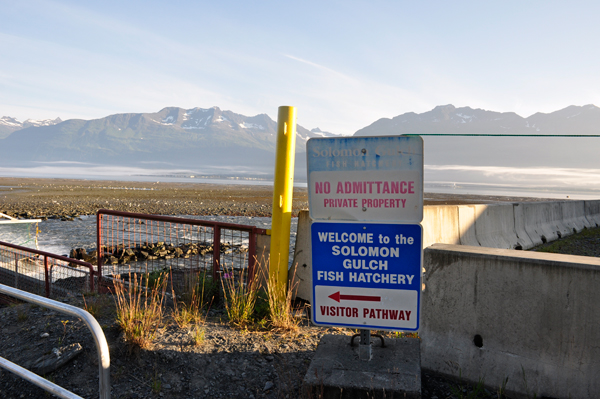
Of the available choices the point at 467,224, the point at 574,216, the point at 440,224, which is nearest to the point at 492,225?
the point at 467,224

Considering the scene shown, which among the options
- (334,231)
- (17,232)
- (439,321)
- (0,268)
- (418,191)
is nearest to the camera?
(418,191)

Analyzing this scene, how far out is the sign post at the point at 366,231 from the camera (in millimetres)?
3230

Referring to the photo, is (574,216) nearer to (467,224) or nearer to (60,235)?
(467,224)

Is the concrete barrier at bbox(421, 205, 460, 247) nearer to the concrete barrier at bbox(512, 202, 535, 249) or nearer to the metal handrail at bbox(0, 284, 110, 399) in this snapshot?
the concrete barrier at bbox(512, 202, 535, 249)

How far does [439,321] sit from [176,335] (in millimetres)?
2631

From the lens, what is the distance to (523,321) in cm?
350

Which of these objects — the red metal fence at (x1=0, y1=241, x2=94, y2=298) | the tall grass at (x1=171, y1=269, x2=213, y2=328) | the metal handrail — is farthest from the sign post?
the red metal fence at (x1=0, y1=241, x2=94, y2=298)

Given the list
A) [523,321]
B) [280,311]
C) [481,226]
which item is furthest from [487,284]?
[481,226]

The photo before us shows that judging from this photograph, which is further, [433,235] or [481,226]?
[481,226]

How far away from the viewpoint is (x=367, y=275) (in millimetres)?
3336

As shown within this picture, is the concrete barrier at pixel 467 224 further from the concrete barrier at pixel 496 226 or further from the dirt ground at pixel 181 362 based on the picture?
the dirt ground at pixel 181 362

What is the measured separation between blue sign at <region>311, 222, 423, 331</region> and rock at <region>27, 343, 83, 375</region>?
8.24ft

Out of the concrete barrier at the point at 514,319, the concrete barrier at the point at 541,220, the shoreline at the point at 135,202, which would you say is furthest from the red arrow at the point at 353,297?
the shoreline at the point at 135,202

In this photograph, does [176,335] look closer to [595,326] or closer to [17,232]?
[595,326]
